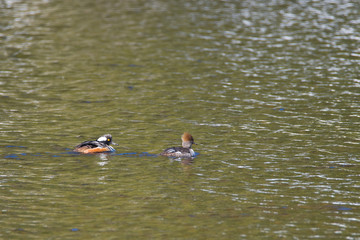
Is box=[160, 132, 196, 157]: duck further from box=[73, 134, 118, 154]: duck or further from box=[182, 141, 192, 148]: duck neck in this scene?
box=[73, 134, 118, 154]: duck

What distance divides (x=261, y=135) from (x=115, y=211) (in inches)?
330

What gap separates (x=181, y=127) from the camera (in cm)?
2319

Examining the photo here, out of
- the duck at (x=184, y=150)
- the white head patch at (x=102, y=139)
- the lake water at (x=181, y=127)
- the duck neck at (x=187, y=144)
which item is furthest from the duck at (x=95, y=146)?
the duck neck at (x=187, y=144)

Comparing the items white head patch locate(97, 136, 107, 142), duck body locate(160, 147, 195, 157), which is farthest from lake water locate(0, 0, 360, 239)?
white head patch locate(97, 136, 107, 142)

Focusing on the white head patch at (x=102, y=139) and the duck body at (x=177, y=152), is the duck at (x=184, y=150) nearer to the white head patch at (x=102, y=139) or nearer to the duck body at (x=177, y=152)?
the duck body at (x=177, y=152)

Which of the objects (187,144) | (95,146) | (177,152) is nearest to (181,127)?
(187,144)

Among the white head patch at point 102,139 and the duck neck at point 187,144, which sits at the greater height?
the white head patch at point 102,139

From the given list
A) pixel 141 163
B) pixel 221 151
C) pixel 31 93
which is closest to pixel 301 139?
pixel 221 151

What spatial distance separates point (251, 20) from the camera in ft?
159

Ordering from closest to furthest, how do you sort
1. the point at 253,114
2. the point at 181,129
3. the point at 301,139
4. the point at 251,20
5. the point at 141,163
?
the point at 141,163 → the point at 301,139 → the point at 181,129 → the point at 253,114 → the point at 251,20

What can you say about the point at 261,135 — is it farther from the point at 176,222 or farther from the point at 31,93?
the point at 31,93

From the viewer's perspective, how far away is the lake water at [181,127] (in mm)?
14594

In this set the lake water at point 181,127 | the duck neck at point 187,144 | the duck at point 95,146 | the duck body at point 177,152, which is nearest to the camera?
the lake water at point 181,127

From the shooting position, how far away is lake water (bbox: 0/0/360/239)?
1459 cm
